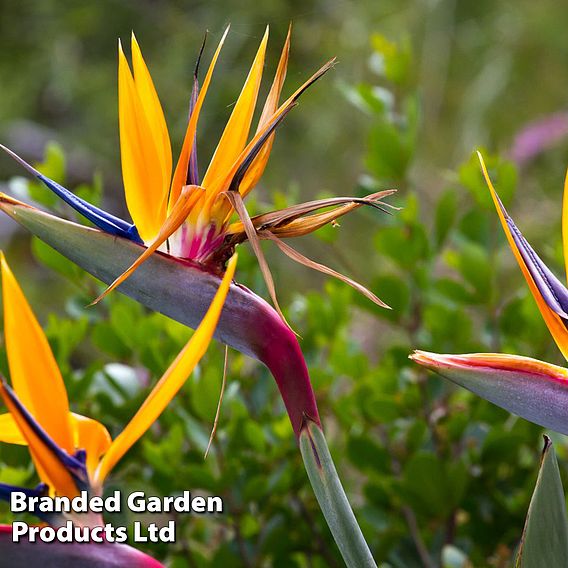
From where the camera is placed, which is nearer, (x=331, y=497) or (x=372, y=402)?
(x=331, y=497)

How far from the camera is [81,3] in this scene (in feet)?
7.79

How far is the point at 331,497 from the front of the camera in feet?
1.01

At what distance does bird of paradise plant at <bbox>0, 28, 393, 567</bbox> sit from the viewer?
1.01 feet

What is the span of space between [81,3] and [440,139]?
0.98 metres

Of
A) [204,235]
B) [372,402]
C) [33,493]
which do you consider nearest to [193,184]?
[204,235]

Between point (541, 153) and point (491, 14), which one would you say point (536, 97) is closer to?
point (491, 14)

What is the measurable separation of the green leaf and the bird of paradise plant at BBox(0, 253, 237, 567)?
0.12 metres

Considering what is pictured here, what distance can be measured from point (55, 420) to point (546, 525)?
0.16m

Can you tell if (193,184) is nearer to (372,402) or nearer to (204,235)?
(204,235)

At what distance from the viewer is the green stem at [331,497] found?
308 mm

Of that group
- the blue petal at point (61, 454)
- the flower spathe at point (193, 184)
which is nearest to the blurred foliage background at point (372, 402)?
the flower spathe at point (193, 184)

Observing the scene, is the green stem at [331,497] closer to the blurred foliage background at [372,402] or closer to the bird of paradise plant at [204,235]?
the bird of paradise plant at [204,235]

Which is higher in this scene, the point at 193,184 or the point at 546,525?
the point at 193,184

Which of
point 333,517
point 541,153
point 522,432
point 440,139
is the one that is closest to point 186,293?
point 333,517
